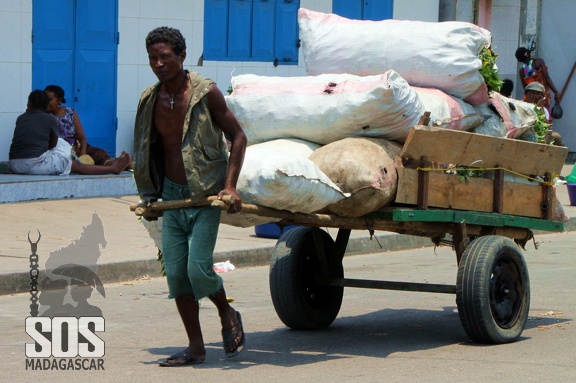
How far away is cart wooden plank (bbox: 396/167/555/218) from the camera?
21.4ft

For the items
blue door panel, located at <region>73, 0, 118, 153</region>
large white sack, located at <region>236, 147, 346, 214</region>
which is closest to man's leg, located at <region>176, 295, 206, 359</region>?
large white sack, located at <region>236, 147, 346, 214</region>

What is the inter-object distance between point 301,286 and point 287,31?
9399 millimetres

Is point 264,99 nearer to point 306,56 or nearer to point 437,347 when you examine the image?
point 306,56

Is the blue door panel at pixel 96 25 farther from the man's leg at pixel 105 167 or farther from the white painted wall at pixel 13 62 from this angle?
the man's leg at pixel 105 167

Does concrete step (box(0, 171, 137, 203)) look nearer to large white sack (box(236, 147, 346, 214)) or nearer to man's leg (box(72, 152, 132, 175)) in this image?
man's leg (box(72, 152, 132, 175))

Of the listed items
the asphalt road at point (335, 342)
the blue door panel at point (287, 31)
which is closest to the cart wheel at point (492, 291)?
the asphalt road at point (335, 342)

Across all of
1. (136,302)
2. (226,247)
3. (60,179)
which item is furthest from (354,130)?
(60,179)

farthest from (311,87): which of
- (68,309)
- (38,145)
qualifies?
(38,145)

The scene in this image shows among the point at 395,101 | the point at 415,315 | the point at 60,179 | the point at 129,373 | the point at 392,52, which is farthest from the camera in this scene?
the point at 60,179

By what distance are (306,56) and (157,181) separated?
6.05 ft

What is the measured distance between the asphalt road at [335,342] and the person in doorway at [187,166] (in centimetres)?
32

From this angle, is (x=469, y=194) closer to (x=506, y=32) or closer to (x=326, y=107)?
(x=326, y=107)

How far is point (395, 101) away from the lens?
6473mm

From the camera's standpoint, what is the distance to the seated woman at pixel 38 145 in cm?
1293
